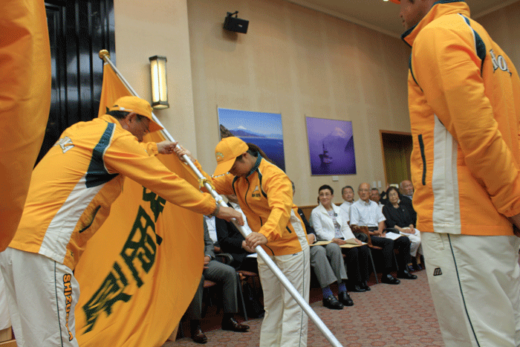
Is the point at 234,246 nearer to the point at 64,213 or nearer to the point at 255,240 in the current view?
the point at 255,240

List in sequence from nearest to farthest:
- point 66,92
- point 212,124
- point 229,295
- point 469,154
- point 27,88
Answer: point 27,88, point 469,154, point 229,295, point 66,92, point 212,124

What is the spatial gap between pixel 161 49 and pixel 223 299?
331 centimetres

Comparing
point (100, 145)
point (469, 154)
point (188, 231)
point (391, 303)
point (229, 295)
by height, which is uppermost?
point (100, 145)

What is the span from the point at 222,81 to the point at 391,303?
401 cm

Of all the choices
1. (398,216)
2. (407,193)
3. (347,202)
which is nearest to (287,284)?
(347,202)

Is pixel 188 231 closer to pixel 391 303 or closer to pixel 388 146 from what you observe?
pixel 391 303

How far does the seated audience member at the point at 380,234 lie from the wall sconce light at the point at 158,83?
3.14m

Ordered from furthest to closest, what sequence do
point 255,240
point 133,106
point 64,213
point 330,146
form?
point 330,146
point 133,106
point 255,240
point 64,213

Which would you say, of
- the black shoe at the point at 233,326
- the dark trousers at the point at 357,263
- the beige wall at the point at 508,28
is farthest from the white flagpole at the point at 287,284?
the beige wall at the point at 508,28

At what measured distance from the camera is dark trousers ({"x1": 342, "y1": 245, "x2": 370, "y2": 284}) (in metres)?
4.75

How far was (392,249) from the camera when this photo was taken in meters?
5.27

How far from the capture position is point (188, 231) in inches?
106

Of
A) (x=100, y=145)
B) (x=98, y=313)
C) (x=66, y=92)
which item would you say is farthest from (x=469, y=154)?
(x=66, y=92)

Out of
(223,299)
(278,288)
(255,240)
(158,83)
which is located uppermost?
(158,83)
